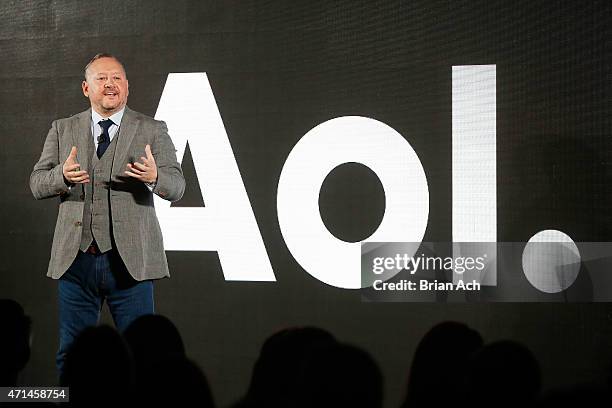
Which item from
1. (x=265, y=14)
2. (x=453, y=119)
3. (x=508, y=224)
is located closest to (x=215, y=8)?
(x=265, y=14)

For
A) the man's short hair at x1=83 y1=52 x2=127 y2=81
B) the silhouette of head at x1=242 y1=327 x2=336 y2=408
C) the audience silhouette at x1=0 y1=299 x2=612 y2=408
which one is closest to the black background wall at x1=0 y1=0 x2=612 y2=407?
the man's short hair at x1=83 y1=52 x2=127 y2=81

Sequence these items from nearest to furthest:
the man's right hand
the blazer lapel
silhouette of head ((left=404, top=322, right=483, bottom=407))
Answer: silhouette of head ((left=404, top=322, right=483, bottom=407)) < the man's right hand < the blazer lapel

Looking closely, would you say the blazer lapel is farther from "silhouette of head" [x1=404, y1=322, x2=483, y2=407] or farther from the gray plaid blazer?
"silhouette of head" [x1=404, y1=322, x2=483, y2=407]

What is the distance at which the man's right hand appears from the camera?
3.97m

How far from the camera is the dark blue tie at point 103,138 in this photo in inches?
170

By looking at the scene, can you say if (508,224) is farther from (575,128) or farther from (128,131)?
(128,131)

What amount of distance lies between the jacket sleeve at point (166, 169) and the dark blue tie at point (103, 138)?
0.78ft

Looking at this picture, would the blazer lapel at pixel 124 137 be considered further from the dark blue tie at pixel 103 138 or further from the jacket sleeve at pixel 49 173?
the jacket sleeve at pixel 49 173

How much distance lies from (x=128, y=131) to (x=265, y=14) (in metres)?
0.99

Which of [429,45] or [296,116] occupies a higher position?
[429,45]

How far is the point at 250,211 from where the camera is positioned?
15.1 feet

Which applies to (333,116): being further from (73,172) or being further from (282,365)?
(282,365)

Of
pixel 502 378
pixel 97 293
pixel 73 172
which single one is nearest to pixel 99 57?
pixel 73 172

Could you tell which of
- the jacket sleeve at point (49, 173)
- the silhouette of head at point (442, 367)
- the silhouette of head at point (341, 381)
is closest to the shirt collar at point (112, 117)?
the jacket sleeve at point (49, 173)
